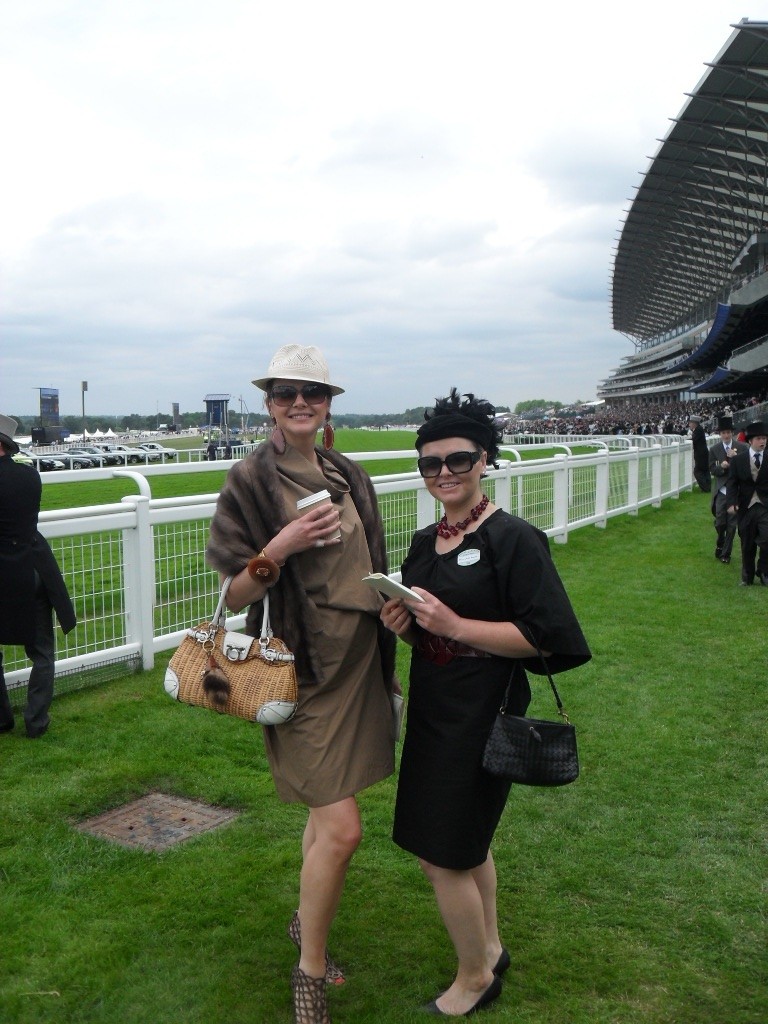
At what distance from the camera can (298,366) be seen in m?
2.70

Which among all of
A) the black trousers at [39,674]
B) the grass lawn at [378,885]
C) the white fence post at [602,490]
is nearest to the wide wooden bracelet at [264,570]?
the grass lawn at [378,885]

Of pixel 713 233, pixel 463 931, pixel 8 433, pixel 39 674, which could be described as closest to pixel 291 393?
pixel 463 931

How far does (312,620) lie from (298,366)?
75 cm

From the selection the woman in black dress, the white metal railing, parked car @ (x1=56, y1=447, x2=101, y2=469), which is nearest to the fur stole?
the woman in black dress

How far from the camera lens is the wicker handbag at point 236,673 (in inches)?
97.1

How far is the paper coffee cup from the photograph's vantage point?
254 centimetres

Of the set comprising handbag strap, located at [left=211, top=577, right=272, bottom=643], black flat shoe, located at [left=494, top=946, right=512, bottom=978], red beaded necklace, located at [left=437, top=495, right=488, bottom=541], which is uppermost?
red beaded necklace, located at [left=437, top=495, right=488, bottom=541]

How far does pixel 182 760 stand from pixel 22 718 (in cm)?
122

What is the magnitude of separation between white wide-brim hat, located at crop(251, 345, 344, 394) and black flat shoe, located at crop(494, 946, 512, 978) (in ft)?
6.07

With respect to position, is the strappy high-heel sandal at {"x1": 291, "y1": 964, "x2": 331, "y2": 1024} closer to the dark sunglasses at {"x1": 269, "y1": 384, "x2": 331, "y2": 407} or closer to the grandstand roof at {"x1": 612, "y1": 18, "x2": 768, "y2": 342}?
the dark sunglasses at {"x1": 269, "y1": 384, "x2": 331, "y2": 407}

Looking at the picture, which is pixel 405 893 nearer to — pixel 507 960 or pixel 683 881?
pixel 507 960

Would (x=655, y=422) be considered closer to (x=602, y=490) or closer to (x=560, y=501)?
(x=602, y=490)

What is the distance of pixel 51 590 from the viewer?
199 inches

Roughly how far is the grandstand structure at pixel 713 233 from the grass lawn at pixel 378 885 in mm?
36327
